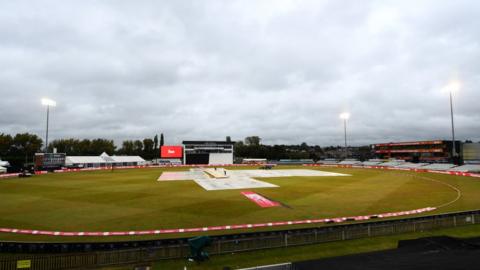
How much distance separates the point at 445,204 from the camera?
2525 centimetres

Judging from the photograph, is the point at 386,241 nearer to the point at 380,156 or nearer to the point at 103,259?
the point at 103,259

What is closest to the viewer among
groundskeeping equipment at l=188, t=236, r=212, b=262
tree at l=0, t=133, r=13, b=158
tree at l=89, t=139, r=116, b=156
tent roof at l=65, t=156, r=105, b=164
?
groundskeeping equipment at l=188, t=236, r=212, b=262

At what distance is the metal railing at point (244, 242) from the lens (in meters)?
11.4

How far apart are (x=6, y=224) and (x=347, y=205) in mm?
28205

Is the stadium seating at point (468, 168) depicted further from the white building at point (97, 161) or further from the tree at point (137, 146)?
the tree at point (137, 146)

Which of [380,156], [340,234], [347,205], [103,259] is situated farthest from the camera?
[380,156]

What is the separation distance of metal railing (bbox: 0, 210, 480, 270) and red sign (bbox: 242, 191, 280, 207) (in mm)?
10704

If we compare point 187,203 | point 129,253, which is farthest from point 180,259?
point 187,203

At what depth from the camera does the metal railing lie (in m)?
11.4

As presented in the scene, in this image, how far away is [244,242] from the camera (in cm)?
1300

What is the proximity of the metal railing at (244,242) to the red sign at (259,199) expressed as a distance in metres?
10.7

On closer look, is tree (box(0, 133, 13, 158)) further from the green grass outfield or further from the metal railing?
the metal railing

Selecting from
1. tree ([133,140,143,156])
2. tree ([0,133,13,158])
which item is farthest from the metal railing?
tree ([133,140,143,156])

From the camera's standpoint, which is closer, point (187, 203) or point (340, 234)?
point (340, 234)
